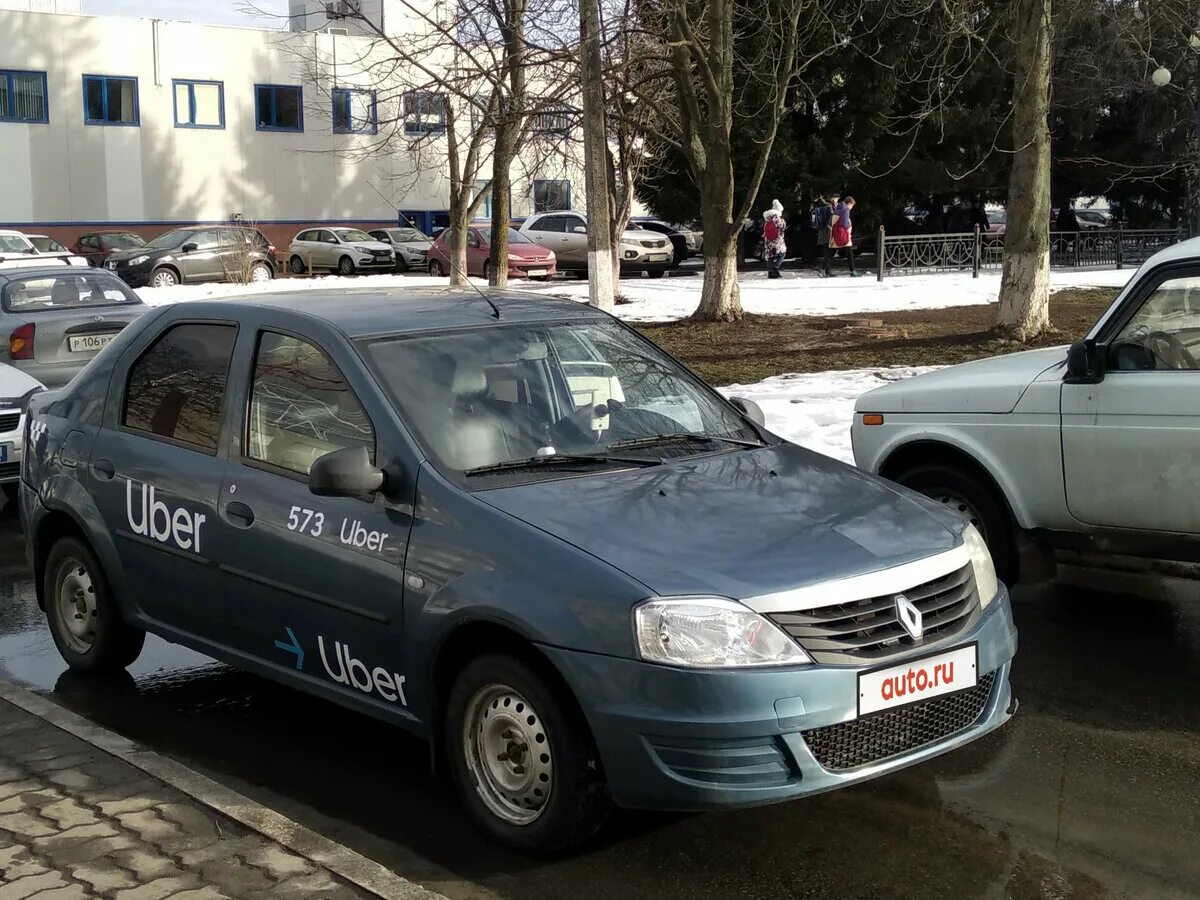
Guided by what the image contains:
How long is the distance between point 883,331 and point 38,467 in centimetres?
1432

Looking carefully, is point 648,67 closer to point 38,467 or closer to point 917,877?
point 38,467

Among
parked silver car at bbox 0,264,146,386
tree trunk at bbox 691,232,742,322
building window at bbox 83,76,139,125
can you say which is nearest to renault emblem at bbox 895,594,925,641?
parked silver car at bbox 0,264,146,386

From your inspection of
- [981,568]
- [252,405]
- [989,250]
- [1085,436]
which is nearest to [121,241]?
[989,250]

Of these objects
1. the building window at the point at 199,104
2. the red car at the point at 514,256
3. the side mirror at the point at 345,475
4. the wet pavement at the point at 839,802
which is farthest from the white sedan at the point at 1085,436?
the building window at the point at 199,104

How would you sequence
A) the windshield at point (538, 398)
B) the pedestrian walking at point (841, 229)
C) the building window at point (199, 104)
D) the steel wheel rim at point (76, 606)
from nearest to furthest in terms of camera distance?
the windshield at point (538, 398)
the steel wheel rim at point (76, 606)
the pedestrian walking at point (841, 229)
the building window at point (199, 104)

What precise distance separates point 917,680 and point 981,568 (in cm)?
66

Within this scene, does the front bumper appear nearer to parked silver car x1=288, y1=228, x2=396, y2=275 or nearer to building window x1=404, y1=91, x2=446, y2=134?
building window x1=404, y1=91, x2=446, y2=134

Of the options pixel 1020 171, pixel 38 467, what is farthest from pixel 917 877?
pixel 1020 171

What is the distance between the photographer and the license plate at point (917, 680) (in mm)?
4016

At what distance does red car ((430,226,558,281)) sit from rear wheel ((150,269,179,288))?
21.4 ft

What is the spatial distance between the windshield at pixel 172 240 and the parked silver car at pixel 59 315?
23263 millimetres

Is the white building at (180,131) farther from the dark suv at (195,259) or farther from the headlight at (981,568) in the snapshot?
the headlight at (981,568)

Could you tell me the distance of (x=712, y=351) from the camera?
17.8 meters

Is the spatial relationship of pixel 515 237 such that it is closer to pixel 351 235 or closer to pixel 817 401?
pixel 351 235
